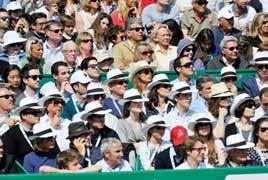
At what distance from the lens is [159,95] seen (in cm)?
1658

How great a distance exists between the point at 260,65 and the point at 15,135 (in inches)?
143

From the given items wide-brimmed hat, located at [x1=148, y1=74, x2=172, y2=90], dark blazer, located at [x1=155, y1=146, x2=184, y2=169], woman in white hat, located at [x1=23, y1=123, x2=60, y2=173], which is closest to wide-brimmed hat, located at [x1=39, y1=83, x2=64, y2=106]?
wide-brimmed hat, located at [x1=148, y1=74, x2=172, y2=90]

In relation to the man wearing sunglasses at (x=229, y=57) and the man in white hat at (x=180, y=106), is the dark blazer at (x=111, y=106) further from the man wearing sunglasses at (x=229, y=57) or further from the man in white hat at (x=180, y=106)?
the man wearing sunglasses at (x=229, y=57)

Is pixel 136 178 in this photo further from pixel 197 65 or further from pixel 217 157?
pixel 197 65

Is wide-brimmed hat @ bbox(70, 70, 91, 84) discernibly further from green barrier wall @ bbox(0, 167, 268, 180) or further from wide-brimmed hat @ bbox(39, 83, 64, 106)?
green barrier wall @ bbox(0, 167, 268, 180)

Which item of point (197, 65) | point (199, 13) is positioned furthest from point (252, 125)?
point (199, 13)

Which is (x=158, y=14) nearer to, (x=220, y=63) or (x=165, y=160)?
(x=220, y=63)

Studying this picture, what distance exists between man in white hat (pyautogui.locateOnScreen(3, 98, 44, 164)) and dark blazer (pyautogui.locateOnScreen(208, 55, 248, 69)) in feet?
10.1

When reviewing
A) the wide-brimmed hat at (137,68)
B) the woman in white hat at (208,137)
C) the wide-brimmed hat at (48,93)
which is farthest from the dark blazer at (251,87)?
the wide-brimmed hat at (48,93)

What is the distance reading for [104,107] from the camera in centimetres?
1634

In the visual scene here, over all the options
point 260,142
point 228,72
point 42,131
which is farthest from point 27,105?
point 228,72

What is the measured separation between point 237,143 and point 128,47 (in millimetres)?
4086

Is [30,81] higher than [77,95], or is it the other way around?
[30,81]

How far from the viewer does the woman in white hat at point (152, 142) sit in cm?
1481
